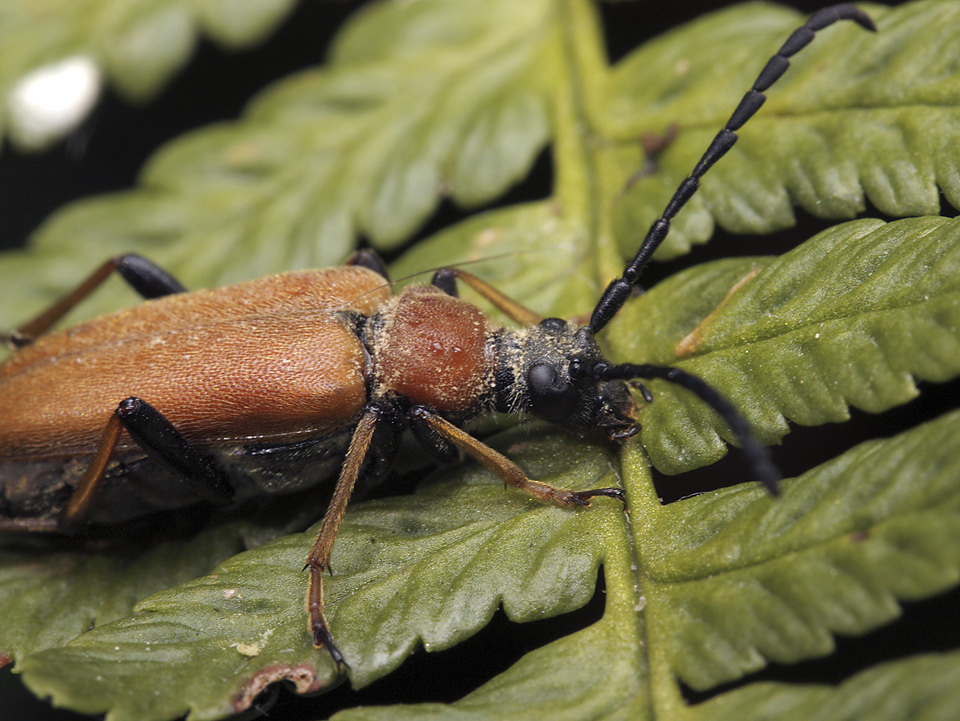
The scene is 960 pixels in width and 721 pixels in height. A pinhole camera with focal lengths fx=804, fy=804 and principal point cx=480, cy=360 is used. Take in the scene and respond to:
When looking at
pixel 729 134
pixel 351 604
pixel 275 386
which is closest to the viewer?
pixel 351 604

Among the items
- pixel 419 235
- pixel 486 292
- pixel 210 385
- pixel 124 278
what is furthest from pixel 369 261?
pixel 124 278

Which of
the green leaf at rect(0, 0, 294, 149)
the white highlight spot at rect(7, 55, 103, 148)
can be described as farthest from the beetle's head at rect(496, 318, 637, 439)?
the white highlight spot at rect(7, 55, 103, 148)

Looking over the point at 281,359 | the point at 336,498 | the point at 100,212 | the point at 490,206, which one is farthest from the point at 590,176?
the point at 100,212

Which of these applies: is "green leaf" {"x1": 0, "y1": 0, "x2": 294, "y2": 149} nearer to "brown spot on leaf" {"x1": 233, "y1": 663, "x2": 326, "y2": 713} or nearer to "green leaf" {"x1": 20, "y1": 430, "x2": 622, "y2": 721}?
"green leaf" {"x1": 20, "y1": 430, "x2": 622, "y2": 721}

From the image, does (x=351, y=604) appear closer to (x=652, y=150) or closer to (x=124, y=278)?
(x=124, y=278)

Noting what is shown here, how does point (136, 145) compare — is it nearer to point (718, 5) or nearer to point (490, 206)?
point (490, 206)

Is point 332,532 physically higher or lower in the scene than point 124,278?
lower
